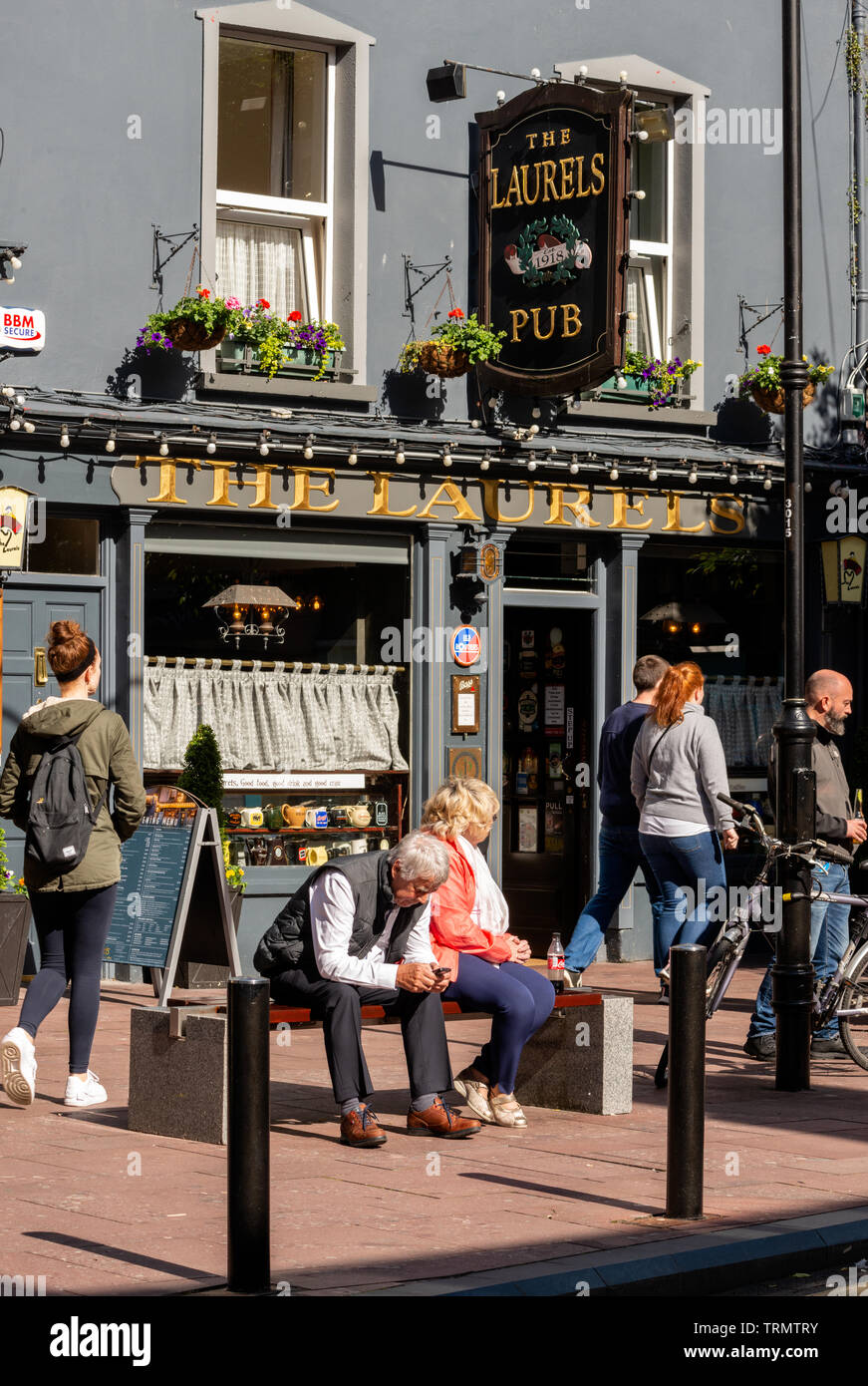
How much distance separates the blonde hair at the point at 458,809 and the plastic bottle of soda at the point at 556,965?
777mm

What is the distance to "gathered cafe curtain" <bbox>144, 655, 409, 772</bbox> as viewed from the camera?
1270 cm

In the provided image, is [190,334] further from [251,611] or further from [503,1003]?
[503,1003]

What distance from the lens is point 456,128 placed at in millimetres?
13602

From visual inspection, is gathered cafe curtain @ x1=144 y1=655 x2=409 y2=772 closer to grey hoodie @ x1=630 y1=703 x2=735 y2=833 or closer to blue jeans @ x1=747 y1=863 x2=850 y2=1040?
grey hoodie @ x1=630 y1=703 x2=735 y2=833

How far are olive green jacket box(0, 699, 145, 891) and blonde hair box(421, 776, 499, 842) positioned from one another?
4.40 ft

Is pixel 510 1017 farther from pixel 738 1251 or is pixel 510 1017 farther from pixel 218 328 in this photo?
pixel 218 328

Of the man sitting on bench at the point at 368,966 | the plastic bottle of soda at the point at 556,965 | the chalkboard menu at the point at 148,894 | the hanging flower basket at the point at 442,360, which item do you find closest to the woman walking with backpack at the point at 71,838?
the man sitting on bench at the point at 368,966

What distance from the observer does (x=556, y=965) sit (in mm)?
8641

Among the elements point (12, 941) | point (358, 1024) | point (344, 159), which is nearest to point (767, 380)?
point (344, 159)

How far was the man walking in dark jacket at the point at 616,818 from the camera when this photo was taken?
10.8 meters

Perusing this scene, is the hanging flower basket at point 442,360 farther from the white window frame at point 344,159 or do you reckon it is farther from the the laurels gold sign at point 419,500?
the the laurels gold sign at point 419,500
